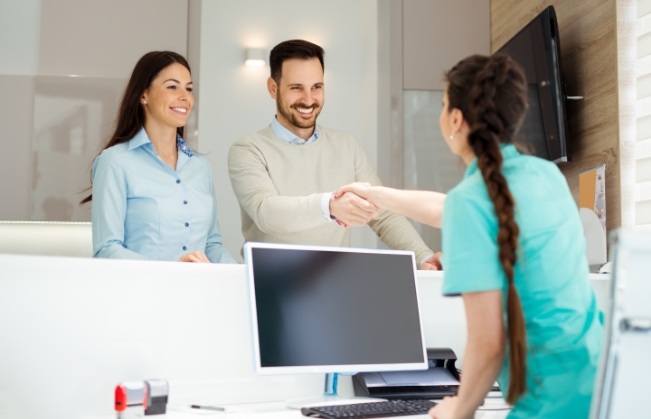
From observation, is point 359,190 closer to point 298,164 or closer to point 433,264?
point 433,264

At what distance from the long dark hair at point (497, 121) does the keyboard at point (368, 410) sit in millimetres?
622

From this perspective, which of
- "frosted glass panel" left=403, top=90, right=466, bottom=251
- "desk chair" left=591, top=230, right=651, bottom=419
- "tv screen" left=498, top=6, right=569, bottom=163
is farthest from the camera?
"frosted glass panel" left=403, top=90, right=466, bottom=251

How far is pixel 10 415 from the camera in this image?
1904 mm

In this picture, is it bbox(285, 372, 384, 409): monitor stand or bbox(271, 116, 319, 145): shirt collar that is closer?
bbox(285, 372, 384, 409): monitor stand

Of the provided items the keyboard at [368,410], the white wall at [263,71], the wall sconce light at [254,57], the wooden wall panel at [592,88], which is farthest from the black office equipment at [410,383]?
the wall sconce light at [254,57]

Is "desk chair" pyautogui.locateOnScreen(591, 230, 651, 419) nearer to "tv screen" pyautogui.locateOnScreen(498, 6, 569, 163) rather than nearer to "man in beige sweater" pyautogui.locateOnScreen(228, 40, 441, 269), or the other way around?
"man in beige sweater" pyautogui.locateOnScreen(228, 40, 441, 269)

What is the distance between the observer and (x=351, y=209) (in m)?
2.65

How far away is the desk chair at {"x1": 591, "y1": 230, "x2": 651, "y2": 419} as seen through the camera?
1276 mm

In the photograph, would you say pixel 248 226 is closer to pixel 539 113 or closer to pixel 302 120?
pixel 302 120

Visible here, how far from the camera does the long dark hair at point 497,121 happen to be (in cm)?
138

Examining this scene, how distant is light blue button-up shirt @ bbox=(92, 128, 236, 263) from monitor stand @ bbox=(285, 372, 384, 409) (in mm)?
661

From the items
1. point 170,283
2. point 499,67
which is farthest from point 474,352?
point 170,283

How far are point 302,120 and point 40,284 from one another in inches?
65.0

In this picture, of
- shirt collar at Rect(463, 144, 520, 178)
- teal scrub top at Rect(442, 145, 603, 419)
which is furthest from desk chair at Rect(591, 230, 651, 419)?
shirt collar at Rect(463, 144, 520, 178)
